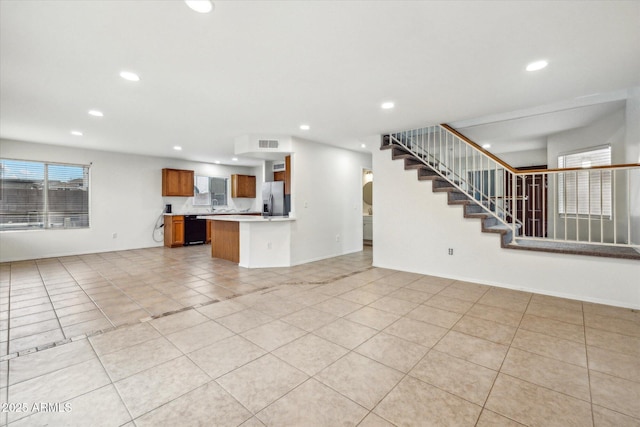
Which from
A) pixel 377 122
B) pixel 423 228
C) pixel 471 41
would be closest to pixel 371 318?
pixel 423 228

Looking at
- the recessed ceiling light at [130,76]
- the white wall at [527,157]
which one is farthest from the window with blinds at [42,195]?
the white wall at [527,157]

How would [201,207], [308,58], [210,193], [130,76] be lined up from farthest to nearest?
[210,193]
[201,207]
[130,76]
[308,58]

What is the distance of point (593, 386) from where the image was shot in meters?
1.85

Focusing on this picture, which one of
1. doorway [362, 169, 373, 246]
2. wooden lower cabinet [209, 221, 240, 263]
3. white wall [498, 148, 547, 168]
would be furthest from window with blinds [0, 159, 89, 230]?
white wall [498, 148, 547, 168]

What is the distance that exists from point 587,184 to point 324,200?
4789 millimetres

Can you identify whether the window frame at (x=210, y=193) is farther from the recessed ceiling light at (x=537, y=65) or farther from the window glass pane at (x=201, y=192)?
the recessed ceiling light at (x=537, y=65)

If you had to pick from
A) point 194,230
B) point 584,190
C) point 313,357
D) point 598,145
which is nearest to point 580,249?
point 584,190

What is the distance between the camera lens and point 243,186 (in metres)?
9.50

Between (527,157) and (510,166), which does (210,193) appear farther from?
Result: (527,157)

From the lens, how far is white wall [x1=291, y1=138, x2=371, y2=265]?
216 inches

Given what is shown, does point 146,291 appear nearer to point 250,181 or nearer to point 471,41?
point 471,41

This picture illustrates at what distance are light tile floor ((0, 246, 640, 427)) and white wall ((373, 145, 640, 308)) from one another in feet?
0.87

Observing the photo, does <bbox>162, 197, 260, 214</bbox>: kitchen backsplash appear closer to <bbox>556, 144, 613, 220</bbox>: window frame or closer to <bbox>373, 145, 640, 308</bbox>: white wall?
<bbox>373, 145, 640, 308</bbox>: white wall

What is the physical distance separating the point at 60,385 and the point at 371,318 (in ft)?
8.32
